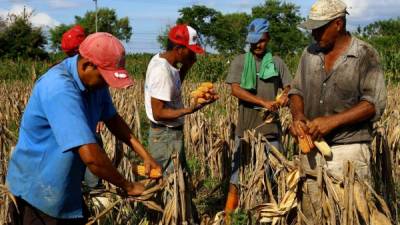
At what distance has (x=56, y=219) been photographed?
2.89 metres

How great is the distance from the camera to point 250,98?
4844 millimetres

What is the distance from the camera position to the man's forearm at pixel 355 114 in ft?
11.2

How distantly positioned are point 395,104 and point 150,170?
20.8 ft

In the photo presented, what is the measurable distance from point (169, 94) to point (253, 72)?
1.31 meters

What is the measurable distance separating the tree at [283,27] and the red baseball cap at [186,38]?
5058 cm

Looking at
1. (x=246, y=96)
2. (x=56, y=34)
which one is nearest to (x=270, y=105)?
(x=246, y=96)

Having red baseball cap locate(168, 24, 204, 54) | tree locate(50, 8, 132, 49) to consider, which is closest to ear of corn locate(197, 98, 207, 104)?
red baseball cap locate(168, 24, 204, 54)

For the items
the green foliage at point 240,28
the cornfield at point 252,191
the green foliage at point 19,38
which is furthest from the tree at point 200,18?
the cornfield at point 252,191

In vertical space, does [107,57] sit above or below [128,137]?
above

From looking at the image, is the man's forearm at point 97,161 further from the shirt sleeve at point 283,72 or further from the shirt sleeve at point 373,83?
the shirt sleeve at point 283,72

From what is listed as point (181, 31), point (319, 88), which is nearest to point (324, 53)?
point (319, 88)

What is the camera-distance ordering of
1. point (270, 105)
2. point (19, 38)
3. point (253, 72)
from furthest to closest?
1. point (19, 38)
2. point (253, 72)
3. point (270, 105)

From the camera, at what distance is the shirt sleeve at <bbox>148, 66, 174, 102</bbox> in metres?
3.86

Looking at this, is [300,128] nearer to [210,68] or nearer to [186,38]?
[186,38]
